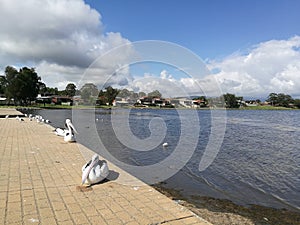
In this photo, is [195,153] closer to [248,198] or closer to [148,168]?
[148,168]

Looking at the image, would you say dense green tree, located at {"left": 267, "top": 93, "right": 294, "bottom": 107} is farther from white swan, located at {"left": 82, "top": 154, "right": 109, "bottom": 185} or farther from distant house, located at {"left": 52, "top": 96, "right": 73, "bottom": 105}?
white swan, located at {"left": 82, "top": 154, "right": 109, "bottom": 185}

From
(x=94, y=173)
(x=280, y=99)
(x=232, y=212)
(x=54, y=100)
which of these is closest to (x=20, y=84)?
(x=54, y=100)

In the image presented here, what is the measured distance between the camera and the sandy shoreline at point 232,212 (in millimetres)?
4631

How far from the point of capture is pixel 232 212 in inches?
203

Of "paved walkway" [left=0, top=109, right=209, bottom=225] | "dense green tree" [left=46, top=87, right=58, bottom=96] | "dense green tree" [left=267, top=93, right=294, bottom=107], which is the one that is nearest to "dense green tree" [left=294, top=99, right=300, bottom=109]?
"dense green tree" [left=267, top=93, right=294, bottom=107]

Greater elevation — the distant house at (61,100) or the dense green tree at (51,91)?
the dense green tree at (51,91)

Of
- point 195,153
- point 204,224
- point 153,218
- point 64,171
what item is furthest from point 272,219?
point 195,153

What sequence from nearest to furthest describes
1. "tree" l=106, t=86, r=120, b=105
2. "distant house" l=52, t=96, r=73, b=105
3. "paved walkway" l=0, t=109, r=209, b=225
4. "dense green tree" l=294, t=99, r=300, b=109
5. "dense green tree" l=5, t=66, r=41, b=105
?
"paved walkway" l=0, t=109, r=209, b=225 < "tree" l=106, t=86, r=120, b=105 < "dense green tree" l=5, t=66, r=41, b=105 < "distant house" l=52, t=96, r=73, b=105 < "dense green tree" l=294, t=99, r=300, b=109

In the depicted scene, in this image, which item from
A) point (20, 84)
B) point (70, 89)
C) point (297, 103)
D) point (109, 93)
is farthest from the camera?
point (297, 103)

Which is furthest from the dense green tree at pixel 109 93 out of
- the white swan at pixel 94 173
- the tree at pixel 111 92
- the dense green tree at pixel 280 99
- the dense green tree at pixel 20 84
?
the dense green tree at pixel 280 99

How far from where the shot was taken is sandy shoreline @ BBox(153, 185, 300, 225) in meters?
4.63

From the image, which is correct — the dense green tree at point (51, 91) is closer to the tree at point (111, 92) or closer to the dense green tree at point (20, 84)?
the dense green tree at point (20, 84)

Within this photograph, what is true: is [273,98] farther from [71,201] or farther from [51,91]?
[71,201]

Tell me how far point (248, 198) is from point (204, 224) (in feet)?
11.3
